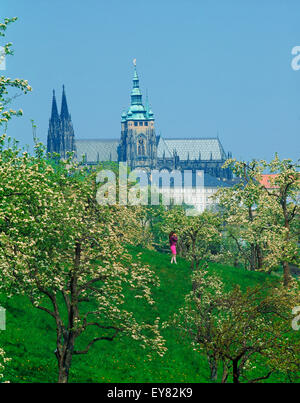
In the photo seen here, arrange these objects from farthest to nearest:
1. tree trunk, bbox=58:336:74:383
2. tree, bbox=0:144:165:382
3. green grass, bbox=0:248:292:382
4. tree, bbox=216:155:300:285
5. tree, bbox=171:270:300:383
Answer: tree, bbox=216:155:300:285 → green grass, bbox=0:248:292:382 → tree trunk, bbox=58:336:74:383 → tree, bbox=171:270:300:383 → tree, bbox=0:144:165:382

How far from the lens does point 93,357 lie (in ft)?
125

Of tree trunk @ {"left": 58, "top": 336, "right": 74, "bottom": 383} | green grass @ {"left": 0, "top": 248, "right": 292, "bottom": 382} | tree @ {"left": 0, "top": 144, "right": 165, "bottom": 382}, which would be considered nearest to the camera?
tree @ {"left": 0, "top": 144, "right": 165, "bottom": 382}

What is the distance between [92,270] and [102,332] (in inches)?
460

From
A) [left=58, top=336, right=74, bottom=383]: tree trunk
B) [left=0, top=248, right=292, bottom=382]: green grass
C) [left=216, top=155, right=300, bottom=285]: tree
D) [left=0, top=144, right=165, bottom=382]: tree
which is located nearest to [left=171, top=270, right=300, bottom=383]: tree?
[left=0, top=144, right=165, bottom=382]: tree

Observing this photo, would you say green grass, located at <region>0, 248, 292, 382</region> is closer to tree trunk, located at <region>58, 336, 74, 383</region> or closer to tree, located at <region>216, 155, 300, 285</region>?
tree trunk, located at <region>58, 336, 74, 383</region>

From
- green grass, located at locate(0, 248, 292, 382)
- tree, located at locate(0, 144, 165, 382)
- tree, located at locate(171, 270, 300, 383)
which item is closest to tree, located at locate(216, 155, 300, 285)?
green grass, located at locate(0, 248, 292, 382)

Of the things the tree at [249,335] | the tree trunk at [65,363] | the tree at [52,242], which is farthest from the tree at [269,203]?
the tree trunk at [65,363]

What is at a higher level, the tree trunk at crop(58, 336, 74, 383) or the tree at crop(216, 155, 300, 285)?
the tree at crop(216, 155, 300, 285)

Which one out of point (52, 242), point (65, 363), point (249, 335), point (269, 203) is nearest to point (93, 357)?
point (65, 363)

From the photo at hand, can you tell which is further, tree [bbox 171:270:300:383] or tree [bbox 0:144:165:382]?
tree [bbox 171:270:300:383]

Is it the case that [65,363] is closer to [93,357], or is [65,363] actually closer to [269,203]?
[93,357]

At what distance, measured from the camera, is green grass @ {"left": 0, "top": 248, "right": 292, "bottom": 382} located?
33969 mm

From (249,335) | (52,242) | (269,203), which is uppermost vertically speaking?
(269,203)
